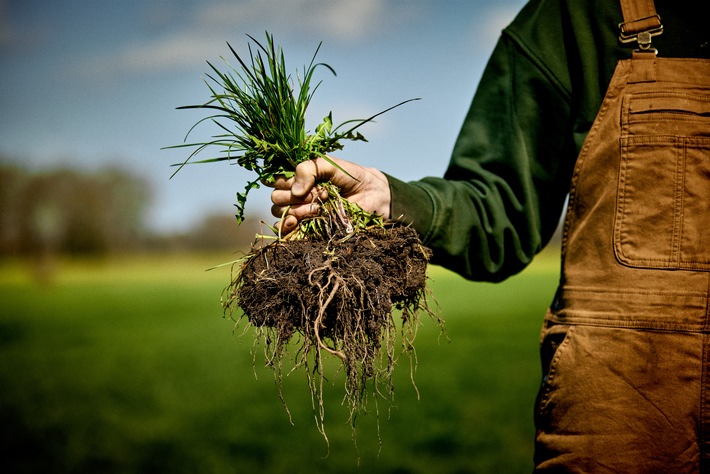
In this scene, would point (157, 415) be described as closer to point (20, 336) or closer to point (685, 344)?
point (685, 344)

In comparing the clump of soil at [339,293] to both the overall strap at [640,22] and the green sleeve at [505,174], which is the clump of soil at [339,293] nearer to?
the green sleeve at [505,174]

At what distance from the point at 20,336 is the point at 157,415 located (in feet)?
43.2

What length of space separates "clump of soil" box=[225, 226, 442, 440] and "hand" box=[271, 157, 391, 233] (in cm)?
12

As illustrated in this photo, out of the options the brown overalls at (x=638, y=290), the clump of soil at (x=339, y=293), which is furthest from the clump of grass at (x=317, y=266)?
the brown overalls at (x=638, y=290)

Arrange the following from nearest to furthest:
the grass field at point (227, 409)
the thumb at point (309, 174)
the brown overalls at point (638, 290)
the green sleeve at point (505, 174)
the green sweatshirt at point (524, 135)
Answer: the brown overalls at point (638, 290) → the thumb at point (309, 174) → the green sweatshirt at point (524, 135) → the green sleeve at point (505, 174) → the grass field at point (227, 409)

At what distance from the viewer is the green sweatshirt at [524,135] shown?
1.95 metres

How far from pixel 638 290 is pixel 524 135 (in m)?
0.74

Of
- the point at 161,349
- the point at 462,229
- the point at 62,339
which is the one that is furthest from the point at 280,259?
the point at 62,339

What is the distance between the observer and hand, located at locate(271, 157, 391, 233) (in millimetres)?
1853

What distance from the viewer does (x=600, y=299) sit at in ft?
5.93

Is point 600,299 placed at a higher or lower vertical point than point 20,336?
higher

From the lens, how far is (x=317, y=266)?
1726 mm

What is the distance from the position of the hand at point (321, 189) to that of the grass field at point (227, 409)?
1.24ft

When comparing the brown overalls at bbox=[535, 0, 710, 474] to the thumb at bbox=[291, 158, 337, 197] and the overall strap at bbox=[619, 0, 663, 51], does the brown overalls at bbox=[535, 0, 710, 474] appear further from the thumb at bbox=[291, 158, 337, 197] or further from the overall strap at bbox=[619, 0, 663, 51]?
the thumb at bbox=[291, 158, 337, 197]
